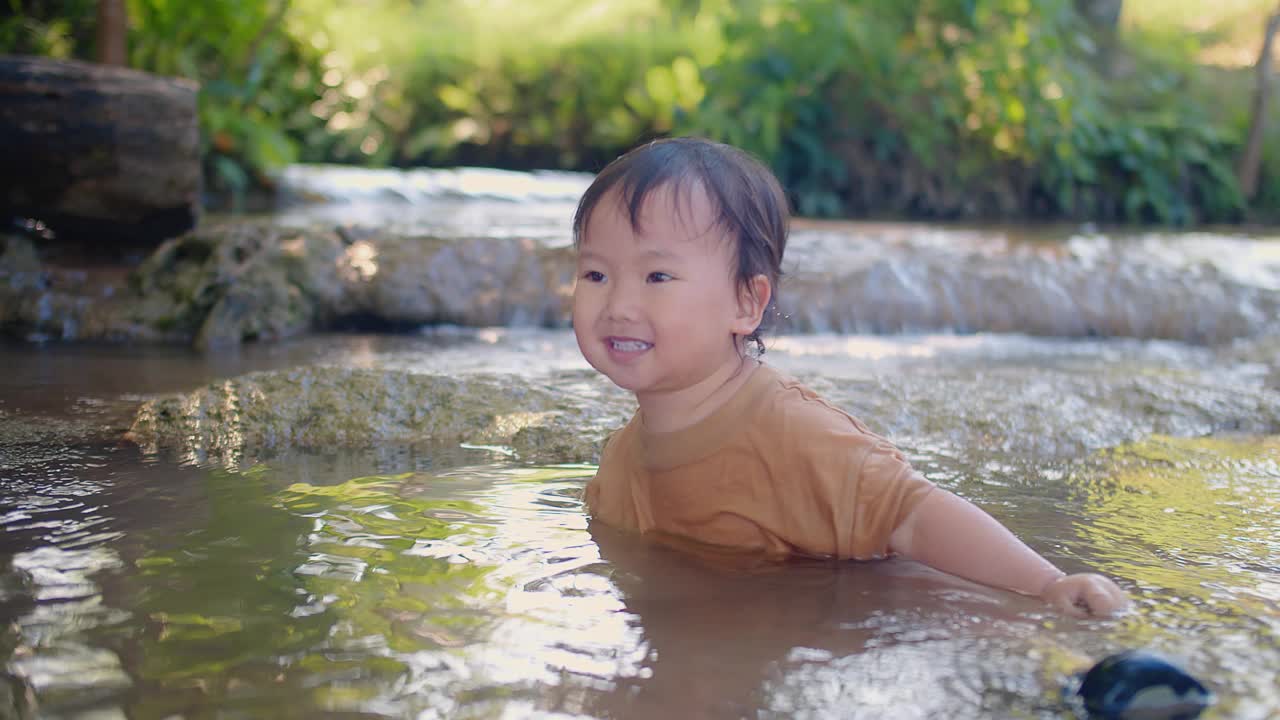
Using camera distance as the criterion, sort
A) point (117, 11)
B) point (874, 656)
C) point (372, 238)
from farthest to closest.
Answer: point (117, 11) → point (372, 238) → point (874, 656)

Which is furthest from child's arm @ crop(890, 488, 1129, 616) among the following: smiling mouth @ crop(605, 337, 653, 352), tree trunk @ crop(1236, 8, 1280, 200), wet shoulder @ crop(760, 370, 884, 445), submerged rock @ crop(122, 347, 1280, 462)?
tree trunk @ crop(1236, 8, 1280, 200)

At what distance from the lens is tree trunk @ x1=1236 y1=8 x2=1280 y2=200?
12.1 meters

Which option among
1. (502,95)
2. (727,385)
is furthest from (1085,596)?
(502,95)

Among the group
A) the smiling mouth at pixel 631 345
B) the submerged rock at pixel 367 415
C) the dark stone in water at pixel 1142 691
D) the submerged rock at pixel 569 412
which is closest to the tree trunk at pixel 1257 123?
the submerged rock at pixel 569 412

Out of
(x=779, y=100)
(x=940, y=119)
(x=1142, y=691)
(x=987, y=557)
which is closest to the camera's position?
(x=1142, y=691)

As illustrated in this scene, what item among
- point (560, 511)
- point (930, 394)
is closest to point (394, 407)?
point (560, 511)

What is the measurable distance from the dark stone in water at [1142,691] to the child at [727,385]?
1.54 feet

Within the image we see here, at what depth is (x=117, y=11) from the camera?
6602mm

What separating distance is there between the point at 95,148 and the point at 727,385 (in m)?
3.87

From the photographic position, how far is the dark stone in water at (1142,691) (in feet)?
4.88

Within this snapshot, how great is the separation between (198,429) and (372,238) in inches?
113

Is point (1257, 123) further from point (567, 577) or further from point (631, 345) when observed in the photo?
point (567, 577)

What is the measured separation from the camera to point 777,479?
218 cm

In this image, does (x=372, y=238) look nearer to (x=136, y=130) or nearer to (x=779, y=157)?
(x=136, y=130)
